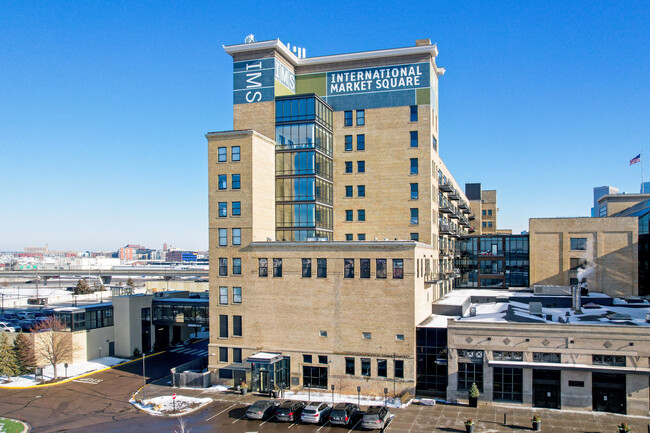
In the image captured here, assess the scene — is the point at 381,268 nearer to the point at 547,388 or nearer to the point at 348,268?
the point at 348,268

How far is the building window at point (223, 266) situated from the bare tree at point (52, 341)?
2129 cm

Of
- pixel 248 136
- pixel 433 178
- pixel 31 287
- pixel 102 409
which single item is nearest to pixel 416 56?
pixel 433 178

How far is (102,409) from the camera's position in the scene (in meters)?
44.7

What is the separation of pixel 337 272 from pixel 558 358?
20.7 m

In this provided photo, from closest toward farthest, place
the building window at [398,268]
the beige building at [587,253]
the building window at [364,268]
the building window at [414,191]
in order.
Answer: the building window at [398,268] → the building window at [364,268] → the building window at [414,191] → the beige building at [587,253]

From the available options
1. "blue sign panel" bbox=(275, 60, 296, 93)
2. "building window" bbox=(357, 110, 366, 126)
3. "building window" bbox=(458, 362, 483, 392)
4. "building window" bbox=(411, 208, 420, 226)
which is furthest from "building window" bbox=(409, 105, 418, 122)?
"building window" bbox=(458, 362, 483, 392)

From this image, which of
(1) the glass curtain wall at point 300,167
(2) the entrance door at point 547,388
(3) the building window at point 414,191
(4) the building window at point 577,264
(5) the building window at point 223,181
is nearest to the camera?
(2) the entrance door at point 547,388

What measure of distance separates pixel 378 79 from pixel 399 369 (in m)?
33.3

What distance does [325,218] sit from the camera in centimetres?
5878

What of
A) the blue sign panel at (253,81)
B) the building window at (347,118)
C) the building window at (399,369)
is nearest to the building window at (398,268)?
the building window at (399,369)

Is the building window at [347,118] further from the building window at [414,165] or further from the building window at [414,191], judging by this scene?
the building window at [414,191]

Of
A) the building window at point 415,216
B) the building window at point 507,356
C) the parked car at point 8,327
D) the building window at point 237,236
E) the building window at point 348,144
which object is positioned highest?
the building window at point 348,144

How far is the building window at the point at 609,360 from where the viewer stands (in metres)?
41.2

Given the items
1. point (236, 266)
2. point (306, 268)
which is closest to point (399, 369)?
point (306, 268)
